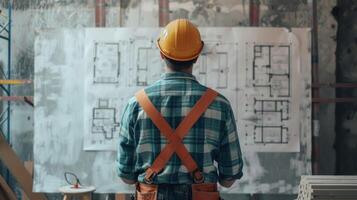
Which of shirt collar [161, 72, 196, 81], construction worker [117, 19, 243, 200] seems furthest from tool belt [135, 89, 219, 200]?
shirt collar [161, 72, 196, 81]

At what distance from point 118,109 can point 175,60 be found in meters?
1.83

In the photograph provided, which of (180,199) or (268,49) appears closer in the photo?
(180,199)

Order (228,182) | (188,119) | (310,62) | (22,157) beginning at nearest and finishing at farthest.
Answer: (188,119), (228,182), (310,62), (22,157)

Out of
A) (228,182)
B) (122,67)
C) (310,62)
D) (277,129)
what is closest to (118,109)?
(122,67)

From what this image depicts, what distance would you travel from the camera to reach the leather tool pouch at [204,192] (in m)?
1.90

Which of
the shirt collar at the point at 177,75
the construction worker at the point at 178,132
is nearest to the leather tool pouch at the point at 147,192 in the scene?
the construction worker at the point at 178,132

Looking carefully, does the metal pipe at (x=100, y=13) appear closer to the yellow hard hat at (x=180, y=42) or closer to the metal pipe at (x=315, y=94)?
the metal pipe at (x=315, y=94)

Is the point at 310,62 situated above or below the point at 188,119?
above

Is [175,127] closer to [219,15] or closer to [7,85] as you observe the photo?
[219,15]

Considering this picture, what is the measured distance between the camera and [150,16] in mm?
3797

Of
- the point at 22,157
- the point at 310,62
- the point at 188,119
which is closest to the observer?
the point at 188,119

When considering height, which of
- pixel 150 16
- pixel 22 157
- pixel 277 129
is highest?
pixel 150 16

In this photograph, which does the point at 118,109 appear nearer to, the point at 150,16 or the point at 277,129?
the point at 150,16

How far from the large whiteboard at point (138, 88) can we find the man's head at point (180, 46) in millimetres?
1642
